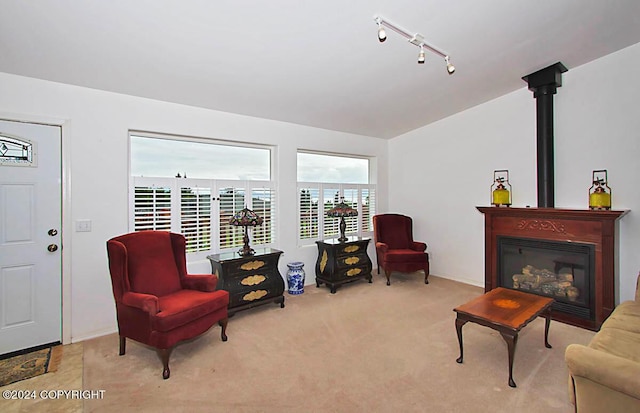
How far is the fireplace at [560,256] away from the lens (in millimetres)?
3094

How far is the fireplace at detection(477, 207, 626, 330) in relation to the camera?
10.2 ft

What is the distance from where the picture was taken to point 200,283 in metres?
2.95

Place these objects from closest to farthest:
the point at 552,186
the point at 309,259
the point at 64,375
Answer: the point at 64,375 < the point at 552,186 < the point at 309,259

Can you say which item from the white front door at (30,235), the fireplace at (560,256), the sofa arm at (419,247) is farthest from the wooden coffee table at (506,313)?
the white front door at (30,235)

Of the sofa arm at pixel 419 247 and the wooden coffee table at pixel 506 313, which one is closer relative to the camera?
the wooden coffee table at pixel 506 313

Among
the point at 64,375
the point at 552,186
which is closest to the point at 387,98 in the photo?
the point at 552,186

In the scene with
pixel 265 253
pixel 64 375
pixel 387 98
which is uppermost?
pixel 387 98

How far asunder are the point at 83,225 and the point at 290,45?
263 centimetres

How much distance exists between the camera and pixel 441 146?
16.5 feet

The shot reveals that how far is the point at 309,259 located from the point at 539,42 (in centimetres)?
382

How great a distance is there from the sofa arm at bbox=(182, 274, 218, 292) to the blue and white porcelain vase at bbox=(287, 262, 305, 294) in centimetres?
142

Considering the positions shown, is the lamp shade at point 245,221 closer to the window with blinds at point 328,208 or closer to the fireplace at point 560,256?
the window with blinds at point 328,208

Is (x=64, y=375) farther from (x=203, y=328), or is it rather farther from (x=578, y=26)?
(x=578, y=26)

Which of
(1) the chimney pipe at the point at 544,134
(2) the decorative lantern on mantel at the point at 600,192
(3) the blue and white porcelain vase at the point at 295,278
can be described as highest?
(1) the chimney pipe at the point at 544,134
